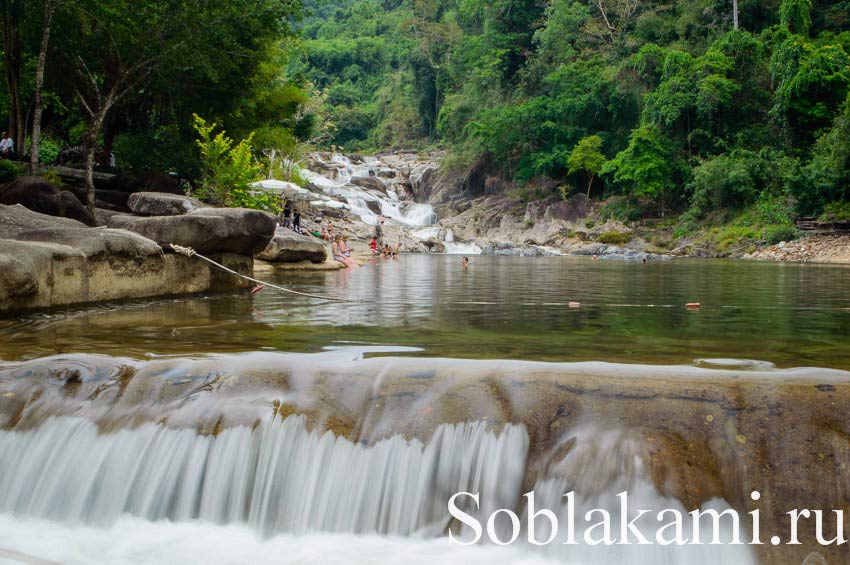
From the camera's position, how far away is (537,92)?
188 ft

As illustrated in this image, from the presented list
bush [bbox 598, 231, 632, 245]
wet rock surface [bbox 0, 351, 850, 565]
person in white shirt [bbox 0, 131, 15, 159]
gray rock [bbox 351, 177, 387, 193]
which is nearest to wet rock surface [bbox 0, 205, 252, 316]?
wet rock surface [bbox 0, 351, 850, 565]

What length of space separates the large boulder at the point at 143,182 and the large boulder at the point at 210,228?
966cm

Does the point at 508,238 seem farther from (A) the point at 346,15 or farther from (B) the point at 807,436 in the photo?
(A) the point at 346,15

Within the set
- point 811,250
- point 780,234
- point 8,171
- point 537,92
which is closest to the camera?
point 8,171

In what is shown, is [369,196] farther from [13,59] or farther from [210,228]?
[210,228]

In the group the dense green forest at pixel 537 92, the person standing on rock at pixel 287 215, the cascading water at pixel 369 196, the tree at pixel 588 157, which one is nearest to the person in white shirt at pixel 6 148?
the dense green forest at pixel 537 92

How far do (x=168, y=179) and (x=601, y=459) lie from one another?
20.1 m

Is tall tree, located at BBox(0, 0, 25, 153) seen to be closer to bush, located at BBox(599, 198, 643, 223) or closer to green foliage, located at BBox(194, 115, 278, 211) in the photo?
green foliage, located at BBox(194, 115, 278, 211)

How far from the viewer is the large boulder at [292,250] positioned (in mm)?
18141

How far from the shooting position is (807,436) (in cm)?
381

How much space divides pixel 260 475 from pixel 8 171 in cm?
1473

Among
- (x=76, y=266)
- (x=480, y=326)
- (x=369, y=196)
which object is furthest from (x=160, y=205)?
(x=369, y=196)

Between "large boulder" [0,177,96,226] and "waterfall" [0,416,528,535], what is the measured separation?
30.5ft

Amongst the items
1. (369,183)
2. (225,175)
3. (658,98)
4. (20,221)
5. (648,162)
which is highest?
(658,98)
